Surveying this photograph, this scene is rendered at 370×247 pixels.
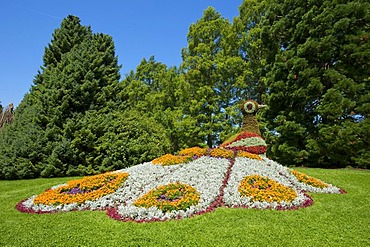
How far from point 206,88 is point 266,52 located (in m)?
5.05

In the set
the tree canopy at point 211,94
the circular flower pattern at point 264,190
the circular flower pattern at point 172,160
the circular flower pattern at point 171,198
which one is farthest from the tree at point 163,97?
the circular flower pattern at point 171,198

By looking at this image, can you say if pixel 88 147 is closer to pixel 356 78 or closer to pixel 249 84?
pixel 249 84

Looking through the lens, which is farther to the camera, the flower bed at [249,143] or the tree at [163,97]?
the tree at [163,97]

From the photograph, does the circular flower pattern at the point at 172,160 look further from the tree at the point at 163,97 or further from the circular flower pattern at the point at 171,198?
the tree at the point at 163,97

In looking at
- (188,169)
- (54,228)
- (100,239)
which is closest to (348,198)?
(188,169)

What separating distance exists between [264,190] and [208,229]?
7.57ft

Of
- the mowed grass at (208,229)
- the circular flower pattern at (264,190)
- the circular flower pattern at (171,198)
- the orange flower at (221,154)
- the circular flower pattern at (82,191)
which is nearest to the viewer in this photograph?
the mowed grass at (208,229)

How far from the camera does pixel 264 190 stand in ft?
20.3

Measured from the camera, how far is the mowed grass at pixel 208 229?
3.94 m

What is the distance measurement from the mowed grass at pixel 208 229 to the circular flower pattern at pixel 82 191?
58cm

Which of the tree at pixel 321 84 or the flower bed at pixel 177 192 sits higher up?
the tree at pixel 321 84

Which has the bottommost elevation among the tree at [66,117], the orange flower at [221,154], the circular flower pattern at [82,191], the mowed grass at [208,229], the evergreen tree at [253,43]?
the mowed grass at [208,229]

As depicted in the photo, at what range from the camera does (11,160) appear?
10297 millimetres

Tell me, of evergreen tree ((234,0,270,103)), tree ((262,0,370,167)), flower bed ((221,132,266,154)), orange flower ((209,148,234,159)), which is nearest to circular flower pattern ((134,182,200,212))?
orange flower ((209,148,234,159))
